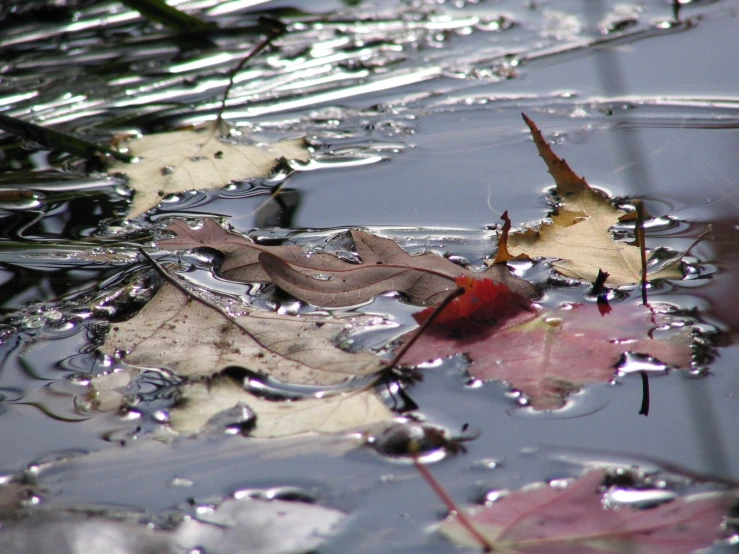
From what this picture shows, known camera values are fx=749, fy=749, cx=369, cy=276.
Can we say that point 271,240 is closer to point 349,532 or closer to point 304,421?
point 304,421

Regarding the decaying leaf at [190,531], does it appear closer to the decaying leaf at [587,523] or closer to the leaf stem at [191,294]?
the decaying leaf at [587,523]

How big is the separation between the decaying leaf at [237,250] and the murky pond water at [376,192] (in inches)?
1.9

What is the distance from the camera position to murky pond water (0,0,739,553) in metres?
0.84

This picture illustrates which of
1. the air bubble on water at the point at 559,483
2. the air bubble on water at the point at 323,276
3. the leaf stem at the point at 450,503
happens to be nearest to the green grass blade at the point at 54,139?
the air bubble on water at the point at 323,276

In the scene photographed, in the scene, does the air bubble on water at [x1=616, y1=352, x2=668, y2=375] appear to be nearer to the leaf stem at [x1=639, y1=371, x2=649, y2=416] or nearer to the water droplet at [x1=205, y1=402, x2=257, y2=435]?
the leaf stem at [x1=639, y1=371, x2=649, y2=416]

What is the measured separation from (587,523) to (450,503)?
5.5 inches

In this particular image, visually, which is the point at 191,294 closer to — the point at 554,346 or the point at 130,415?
the point at 130,415

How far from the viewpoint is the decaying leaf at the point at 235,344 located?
3.15ft

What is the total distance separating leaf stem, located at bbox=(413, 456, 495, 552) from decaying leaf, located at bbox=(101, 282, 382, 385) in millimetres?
160

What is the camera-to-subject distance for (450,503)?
0.79m

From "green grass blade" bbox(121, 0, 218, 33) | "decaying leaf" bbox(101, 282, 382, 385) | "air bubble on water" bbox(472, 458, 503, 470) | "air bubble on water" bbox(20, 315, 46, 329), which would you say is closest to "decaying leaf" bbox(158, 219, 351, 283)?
"decaying leaf" bbox(101, 282, 382, 385)

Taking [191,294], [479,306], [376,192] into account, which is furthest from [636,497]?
[376,192]

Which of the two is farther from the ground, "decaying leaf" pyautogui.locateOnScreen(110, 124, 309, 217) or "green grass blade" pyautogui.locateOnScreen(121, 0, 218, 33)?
"green grass blade" pyautogui.locateOnScreen(121, 0, 218, 33)

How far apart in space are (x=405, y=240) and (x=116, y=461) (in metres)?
0.63
